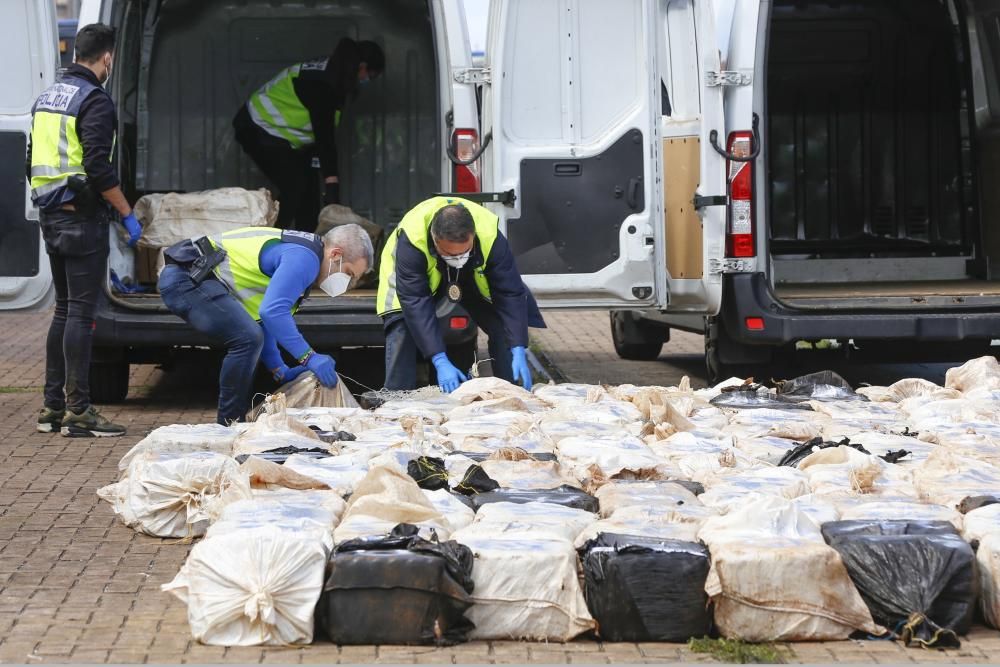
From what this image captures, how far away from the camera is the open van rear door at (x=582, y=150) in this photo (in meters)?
8.15

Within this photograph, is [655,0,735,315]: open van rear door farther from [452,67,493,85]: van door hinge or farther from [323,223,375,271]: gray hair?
[323,223,375,271]: gray hair

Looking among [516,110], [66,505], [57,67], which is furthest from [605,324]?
[66,505]

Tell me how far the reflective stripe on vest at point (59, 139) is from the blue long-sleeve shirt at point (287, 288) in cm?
107

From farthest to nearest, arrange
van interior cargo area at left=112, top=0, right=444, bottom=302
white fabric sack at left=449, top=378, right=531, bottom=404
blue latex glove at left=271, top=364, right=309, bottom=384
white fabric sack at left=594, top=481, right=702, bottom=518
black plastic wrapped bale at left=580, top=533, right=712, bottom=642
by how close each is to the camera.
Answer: van interior cargo area at left=112, top=0, right=444, bottom=302, blue latex glove at left=271, top=364, right=309, bottom=384, white fabric sack at left=449, top=378, right=531, bottom=404, white fabric sack at left=594, top=481, right=702, bottom=518, black plastic wrapped bale at left=580, top=533, right=712, bottom=642

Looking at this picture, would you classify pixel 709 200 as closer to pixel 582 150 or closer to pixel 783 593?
pixel 582 150

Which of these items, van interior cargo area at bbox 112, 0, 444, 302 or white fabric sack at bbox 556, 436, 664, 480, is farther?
van interior cargo area at bbox 112, 0, 444, 302

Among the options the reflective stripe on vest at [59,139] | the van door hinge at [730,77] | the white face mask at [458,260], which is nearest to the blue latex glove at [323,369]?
the white face mask at [458,260]

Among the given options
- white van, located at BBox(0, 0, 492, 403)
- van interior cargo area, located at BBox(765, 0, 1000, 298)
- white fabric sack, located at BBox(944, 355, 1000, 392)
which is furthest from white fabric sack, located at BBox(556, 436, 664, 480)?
white van, located at BBox(0, 0, 492, 403)

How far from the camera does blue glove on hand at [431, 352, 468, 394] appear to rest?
7.14 m

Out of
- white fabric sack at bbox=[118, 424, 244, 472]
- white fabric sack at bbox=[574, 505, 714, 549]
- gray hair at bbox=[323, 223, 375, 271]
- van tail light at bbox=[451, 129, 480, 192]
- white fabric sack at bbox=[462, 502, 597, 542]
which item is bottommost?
white fabric sack at bbox=[574, 505, 714, 549]

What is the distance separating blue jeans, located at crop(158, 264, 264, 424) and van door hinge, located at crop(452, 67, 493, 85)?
1642mm

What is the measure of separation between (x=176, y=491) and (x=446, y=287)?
2.41 m

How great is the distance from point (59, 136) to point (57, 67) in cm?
68

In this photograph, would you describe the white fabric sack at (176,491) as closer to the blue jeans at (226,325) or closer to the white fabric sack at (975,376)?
the blue jeans at (226,325)
